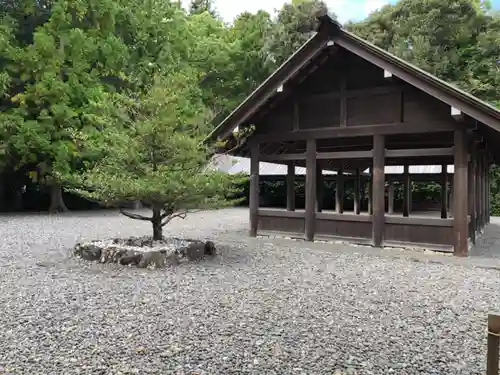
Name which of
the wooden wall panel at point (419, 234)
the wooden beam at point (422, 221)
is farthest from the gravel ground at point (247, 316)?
the wooden beam at point (422, 221)

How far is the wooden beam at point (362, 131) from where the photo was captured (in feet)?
29.5

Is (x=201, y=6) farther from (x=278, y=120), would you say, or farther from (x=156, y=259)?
(x=156, y=259)

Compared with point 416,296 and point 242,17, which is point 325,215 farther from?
point 242,17

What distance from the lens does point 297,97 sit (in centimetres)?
1066

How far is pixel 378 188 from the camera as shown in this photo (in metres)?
9.60

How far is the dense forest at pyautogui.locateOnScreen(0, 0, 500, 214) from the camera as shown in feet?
49.9

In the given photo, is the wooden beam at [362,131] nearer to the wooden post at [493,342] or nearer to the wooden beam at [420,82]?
the wooden beam at [420,82]

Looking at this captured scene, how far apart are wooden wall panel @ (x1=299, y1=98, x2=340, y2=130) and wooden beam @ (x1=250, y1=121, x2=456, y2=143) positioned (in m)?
0.17

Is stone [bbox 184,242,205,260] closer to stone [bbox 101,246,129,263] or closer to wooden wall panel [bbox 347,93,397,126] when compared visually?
stone [bbox 101,246,129,263]

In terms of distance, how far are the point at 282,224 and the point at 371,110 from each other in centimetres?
353

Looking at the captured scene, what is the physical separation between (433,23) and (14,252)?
70.5ft

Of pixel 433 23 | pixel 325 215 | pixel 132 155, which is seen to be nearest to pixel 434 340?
pixel 132 155

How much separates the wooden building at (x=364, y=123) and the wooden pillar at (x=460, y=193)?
0.02 m

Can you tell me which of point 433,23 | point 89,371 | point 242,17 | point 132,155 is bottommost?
point 89,371
